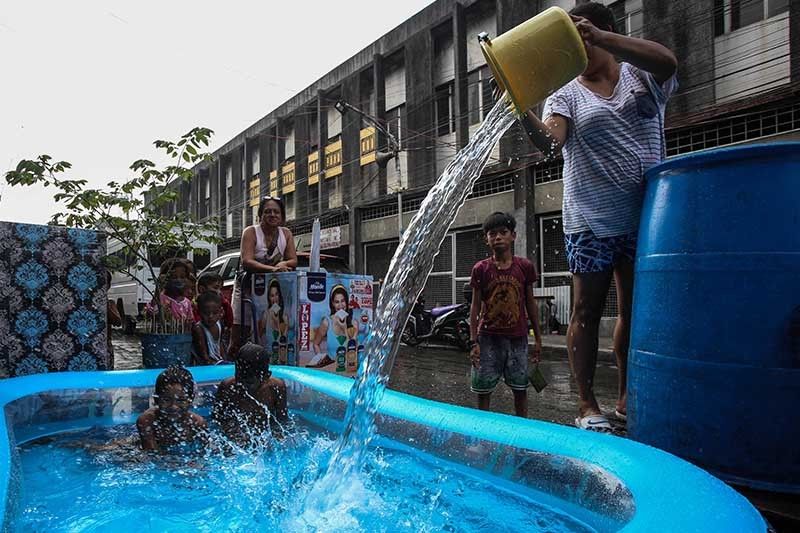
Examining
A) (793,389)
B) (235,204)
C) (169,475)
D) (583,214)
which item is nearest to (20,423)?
(169,475)

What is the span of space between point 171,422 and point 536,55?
2503mm

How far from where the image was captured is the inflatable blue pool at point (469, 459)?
140cm

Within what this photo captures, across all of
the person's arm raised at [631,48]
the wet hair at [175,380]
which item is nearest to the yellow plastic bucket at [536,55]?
the person's arm raised at [631,48]

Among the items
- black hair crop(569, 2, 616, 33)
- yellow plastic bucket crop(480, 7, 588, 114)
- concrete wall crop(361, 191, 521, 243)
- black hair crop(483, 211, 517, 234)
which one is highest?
concrete wall crop(361, 191, 521, 243)

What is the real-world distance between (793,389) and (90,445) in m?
3.24

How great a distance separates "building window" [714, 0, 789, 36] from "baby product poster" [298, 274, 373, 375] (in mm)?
8751

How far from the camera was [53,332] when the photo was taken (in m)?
3.99

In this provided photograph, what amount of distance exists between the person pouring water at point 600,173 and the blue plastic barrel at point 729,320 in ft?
1.46

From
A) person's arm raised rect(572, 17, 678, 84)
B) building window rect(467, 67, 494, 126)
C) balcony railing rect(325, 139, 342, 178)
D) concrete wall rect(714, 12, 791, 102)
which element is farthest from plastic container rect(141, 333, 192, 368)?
balcony railing rect(325, 139, 342, 178)

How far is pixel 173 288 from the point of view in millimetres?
4555

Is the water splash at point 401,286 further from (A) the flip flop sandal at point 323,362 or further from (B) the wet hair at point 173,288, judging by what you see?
(B) the wet hair at point 173,288

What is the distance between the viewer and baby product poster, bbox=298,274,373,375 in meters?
4.26

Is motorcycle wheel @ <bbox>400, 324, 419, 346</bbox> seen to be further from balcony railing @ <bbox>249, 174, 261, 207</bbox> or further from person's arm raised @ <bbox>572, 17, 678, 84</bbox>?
balcony railing @ <bbox>249, 174, 261, 207</bbox>

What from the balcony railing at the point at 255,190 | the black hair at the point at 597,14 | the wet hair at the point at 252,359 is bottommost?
the wet hair at the point at 252,359
